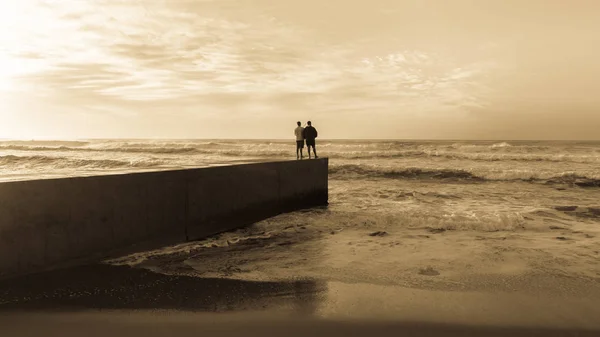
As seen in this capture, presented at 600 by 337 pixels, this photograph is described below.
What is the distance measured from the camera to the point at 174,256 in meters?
6.27

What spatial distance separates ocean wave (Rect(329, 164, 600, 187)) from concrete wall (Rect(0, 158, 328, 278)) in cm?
1314

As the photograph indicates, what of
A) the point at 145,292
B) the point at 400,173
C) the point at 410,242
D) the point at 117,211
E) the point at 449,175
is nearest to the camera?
the point at 145,292

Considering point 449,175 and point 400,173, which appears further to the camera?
point 400,173

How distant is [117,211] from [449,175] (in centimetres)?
2003

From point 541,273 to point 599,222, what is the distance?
566cm

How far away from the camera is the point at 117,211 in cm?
596

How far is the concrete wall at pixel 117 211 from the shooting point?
16.1 ft

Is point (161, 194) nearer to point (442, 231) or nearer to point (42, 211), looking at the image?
point (42, 211)

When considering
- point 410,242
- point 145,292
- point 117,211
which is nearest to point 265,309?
point 145,292

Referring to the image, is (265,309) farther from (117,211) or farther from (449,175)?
(449,175)

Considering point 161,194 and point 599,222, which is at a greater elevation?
point 161,194

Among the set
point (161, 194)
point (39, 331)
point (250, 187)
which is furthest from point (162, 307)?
point (250, 187)

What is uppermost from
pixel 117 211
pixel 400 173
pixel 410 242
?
pixel 117 211

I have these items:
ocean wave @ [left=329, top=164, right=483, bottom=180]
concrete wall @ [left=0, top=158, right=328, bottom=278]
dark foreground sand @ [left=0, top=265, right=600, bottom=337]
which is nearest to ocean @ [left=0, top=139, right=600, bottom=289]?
concrete wall @ [left=0, top=158, right=328, bottom=278]
